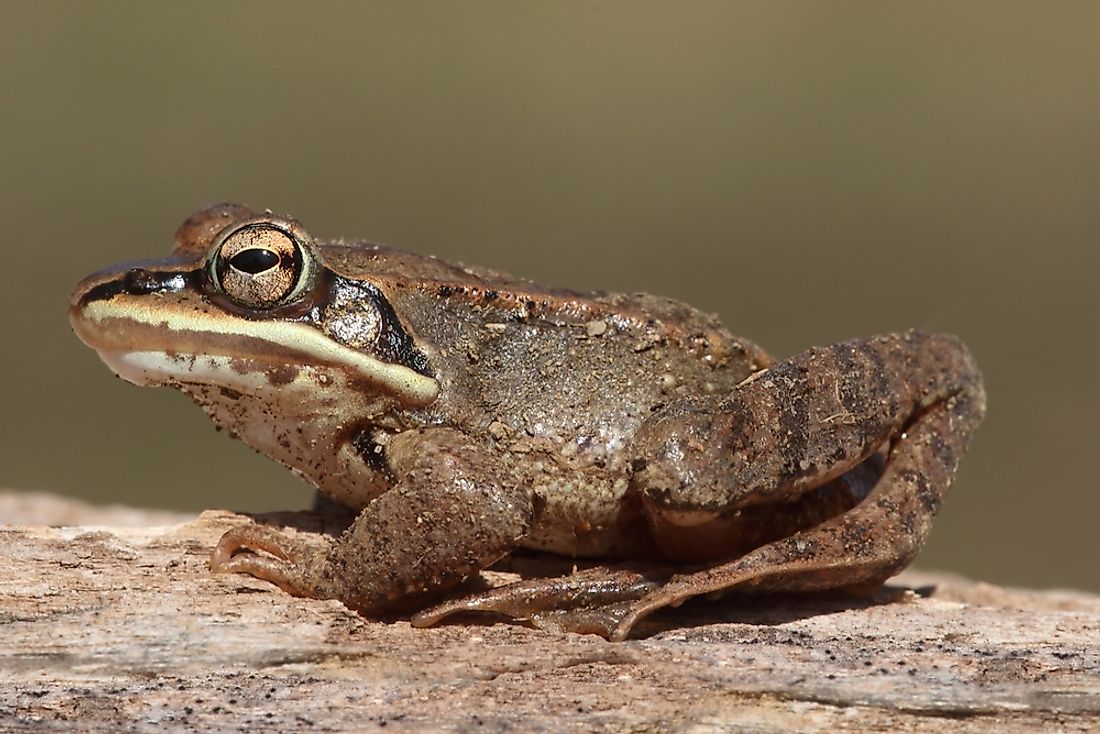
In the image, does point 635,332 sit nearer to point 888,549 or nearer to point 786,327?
point 888,549

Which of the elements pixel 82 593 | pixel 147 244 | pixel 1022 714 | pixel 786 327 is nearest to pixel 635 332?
pixel 1022 714

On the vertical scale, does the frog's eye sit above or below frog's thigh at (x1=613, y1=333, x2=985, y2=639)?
above

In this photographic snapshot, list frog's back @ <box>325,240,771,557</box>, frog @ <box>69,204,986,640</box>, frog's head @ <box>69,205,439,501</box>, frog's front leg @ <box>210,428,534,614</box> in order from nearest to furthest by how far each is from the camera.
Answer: frog's front leg @ <box>210,428,534,614</box>
frog @ <box>69,204,986,640</box>
frog's head @ <box>69,205,439,501</box>
frog's back @ <box>325,240,771,557</box>

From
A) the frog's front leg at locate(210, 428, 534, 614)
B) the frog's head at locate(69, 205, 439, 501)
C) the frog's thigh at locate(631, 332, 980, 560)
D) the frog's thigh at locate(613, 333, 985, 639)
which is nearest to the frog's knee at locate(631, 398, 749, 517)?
the frog's thigh at locate(631, 332, 980, 560)

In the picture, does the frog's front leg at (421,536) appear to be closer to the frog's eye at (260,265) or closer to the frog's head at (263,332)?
the frog's head at (263,332)

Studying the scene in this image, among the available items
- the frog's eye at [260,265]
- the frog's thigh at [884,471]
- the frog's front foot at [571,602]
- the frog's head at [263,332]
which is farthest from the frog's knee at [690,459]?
the frog's eye at [260,265]

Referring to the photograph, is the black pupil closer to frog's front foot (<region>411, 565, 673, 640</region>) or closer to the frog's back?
the frog's back
